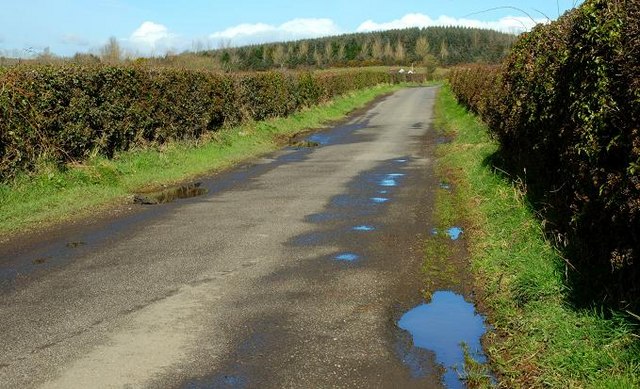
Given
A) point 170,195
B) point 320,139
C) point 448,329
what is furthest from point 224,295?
point 320,139

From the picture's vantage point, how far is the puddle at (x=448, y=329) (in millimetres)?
4633

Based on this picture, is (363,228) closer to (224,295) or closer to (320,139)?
(224,295)

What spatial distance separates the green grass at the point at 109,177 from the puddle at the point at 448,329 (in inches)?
246

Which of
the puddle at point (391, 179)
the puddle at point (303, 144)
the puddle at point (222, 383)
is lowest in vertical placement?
the puddle at point (303, 144)

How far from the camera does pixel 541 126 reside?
7.69 metres

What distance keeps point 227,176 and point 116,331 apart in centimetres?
875

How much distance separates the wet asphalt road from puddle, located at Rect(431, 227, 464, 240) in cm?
13

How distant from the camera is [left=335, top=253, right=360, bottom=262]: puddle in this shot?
7176 mm

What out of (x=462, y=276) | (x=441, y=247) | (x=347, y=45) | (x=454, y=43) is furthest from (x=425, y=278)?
(x=454, y=43)

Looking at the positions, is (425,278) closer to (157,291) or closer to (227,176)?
(157,291)

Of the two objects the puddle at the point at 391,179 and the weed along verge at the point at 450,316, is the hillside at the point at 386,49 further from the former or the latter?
the weed along verge at the point at 450,316

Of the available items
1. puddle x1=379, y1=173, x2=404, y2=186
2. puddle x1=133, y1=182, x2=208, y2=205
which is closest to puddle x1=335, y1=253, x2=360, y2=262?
puddle x1=133, y1=182, x2=208, y2=205

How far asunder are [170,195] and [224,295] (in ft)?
19.3

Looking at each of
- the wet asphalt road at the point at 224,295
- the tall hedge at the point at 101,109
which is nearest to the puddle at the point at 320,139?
the tall hedge at the point at 101,109
